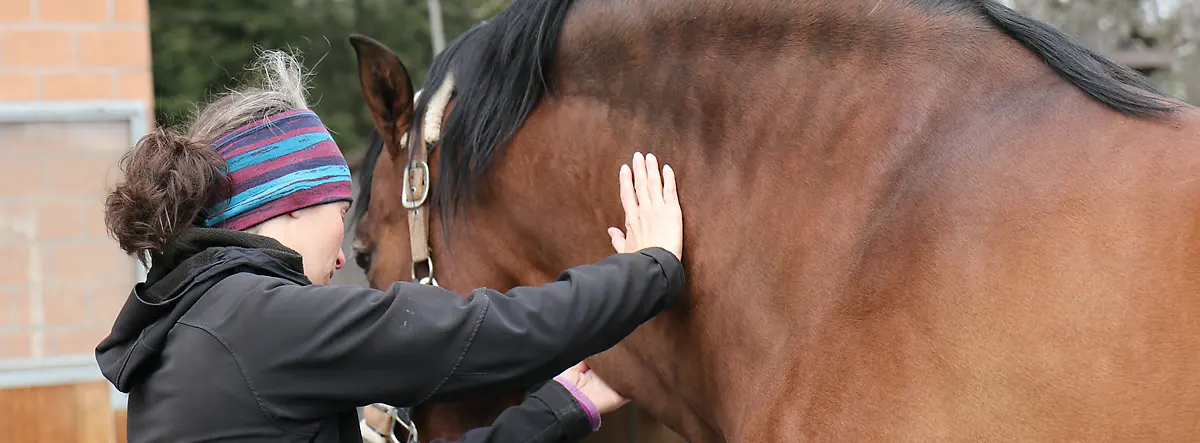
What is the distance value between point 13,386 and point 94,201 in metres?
0.59

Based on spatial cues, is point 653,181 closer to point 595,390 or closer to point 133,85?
point 595,390

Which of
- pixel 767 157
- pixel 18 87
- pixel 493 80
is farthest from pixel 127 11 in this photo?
pixel 767 157

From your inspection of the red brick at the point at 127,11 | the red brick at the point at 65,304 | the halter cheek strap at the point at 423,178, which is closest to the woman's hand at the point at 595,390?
the halter cheek strap at the point at 423,178

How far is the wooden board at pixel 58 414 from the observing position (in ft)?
9.62

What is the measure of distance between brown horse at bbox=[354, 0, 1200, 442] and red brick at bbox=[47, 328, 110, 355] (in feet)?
4.97

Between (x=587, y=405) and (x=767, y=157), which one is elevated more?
(x=767, y=157)

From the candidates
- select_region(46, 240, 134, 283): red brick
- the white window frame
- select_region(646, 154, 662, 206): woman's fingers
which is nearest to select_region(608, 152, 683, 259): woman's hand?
select_region(646, 154, 662, 206): woman's fingers

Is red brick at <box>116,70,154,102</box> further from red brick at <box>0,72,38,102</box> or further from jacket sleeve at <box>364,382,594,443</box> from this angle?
jacket sleeve at <box>364,382,594,443</box>

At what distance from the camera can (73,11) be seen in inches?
122

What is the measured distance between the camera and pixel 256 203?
5.12ft

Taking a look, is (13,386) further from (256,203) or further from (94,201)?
(256,203)

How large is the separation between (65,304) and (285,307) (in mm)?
2009

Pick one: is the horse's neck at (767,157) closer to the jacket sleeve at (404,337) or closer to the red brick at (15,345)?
the jacket sleeve at (404,337)

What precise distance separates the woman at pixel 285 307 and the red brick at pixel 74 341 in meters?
1.61
